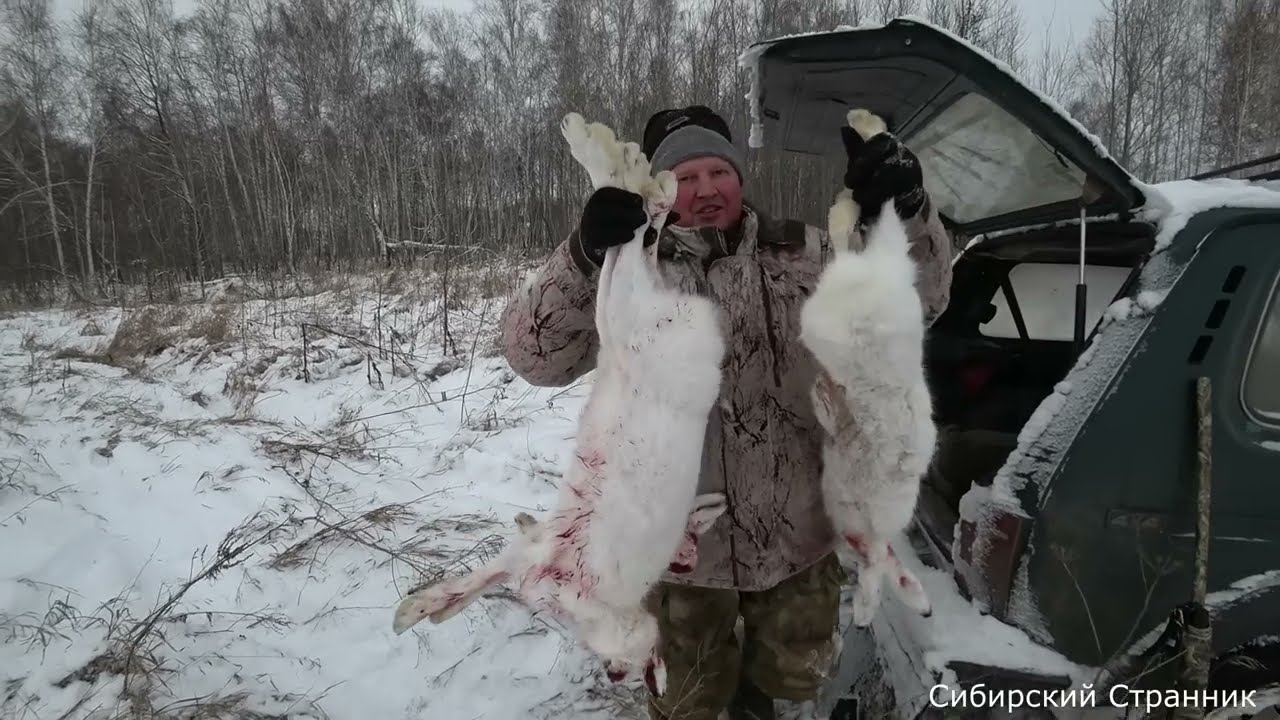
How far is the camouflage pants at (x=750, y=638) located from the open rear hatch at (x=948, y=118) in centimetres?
116

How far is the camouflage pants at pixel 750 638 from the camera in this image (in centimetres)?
152

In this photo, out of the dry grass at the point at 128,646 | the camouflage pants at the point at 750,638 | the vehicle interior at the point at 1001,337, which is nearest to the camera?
the camouflage pants at the point at 750,638

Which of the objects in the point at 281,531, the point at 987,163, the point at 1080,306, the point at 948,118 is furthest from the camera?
the point at 281,531

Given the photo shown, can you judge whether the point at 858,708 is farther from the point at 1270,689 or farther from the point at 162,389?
the point at 162,389

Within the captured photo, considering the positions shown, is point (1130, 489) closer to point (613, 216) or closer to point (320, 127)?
point (613, 216)

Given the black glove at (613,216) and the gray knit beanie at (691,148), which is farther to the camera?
the gray knit beanie at (691,148)

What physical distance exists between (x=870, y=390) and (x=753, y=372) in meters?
0.28

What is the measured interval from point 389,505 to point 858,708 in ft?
8.13

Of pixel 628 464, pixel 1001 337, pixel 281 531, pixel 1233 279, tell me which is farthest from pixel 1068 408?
pixel 281 531

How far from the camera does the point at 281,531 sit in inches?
111

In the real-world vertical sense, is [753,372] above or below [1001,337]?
above

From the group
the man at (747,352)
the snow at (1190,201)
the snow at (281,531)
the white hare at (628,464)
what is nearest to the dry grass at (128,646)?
the snow at (281,531)

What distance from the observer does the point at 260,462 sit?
3523 mm

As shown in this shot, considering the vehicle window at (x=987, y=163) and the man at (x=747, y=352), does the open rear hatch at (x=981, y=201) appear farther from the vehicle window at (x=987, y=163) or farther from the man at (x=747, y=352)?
the man at (x=747, y=352)
